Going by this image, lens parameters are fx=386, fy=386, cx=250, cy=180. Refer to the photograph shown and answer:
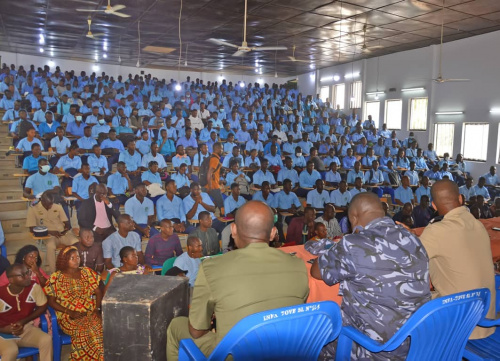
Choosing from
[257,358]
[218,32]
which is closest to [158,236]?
[257,358]

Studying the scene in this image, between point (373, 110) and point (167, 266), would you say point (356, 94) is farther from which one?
point (167, 266)

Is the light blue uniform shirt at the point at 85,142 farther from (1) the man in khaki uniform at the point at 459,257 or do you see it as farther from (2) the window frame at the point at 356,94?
(2) the window frame at the point at 356,94

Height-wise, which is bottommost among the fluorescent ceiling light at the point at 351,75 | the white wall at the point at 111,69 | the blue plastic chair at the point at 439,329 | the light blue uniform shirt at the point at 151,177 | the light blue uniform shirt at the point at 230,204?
the light blue uniform shirt at the point at 230,204

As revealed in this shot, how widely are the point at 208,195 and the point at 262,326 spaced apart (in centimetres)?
606

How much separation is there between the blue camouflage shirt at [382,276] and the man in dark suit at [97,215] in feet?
15.8

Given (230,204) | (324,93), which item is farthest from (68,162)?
(324,93)

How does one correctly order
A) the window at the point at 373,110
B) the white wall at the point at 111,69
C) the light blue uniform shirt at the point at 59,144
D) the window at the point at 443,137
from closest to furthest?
the light blue uniform shirt at the point at 59,144, the window at the point at 443,137, the window at the point at 373,110, the white wall at the point at 111,69

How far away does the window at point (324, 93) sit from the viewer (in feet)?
67.7

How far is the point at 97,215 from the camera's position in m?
6.23

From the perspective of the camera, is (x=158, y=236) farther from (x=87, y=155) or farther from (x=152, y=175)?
(x=87, y=155)

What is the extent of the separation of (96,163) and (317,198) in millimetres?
4990

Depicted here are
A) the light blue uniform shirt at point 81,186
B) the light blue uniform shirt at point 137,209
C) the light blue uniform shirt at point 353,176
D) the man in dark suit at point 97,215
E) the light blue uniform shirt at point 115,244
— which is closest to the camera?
the light blue uniform shirt at point 115,244

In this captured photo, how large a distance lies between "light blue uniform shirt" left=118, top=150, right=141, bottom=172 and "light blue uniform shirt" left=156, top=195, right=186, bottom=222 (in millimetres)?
2328

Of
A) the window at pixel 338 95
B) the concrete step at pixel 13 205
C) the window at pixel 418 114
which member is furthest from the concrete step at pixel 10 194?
the window at pixel 338 95
